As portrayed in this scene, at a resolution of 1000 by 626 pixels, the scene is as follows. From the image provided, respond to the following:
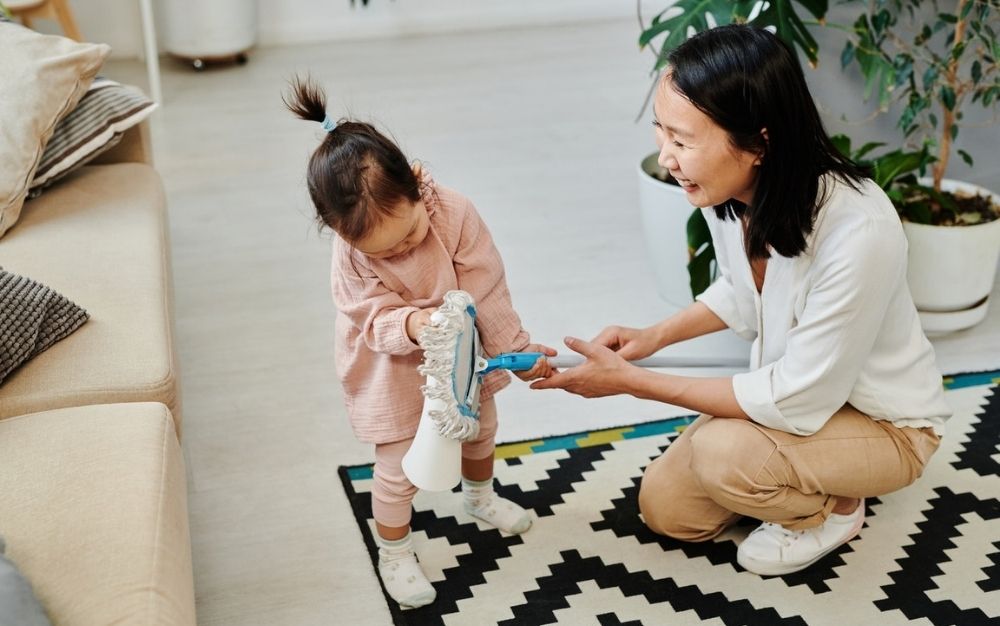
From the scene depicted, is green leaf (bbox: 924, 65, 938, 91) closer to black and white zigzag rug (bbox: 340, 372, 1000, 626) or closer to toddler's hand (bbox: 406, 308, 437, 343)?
black and white zigzag rug (bbox: 340, 372, 1000, 626)

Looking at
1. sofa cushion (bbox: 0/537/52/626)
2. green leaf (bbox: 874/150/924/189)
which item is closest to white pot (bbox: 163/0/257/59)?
green leaf (bbox: 874/150/924/189)

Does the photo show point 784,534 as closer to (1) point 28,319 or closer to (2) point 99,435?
(2) point 99,435

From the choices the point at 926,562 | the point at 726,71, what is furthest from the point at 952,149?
the point at 726,71

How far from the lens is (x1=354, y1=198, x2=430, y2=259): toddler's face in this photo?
5.01 feet

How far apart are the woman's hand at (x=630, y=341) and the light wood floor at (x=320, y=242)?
1.23 ft

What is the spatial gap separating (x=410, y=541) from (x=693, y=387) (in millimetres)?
519

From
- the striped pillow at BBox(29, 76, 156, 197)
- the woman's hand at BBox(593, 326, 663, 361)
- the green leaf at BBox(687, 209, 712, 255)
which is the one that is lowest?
the green leaf at BBox(687, 209, 712, 255)

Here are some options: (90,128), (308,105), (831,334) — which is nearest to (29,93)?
(90,128)

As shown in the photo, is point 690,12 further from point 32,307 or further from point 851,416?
point 32,307

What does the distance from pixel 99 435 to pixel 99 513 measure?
0.17 m

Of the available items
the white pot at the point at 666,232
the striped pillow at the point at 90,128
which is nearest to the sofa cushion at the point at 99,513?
the striped pillow at the point at 90,128

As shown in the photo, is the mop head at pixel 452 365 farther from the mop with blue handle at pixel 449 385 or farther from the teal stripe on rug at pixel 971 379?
the teal stripe on rug at pixel 971 379

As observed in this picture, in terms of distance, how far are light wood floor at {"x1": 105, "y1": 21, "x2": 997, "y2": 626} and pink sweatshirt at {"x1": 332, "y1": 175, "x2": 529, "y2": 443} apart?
318 mm

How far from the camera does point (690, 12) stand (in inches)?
97.3
